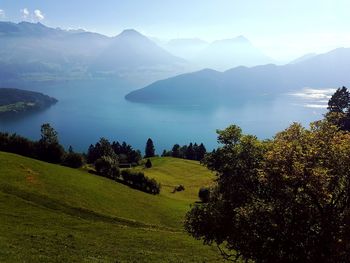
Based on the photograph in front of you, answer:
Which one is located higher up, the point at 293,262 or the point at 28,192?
the point at 293,262

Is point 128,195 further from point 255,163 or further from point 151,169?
point 151,169

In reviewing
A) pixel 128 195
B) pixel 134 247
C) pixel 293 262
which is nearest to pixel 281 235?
pixel 293 262

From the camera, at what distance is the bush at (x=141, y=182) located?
8194cm

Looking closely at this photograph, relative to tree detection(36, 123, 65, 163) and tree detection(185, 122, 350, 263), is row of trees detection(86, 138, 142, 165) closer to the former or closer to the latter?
tree detection(36, 123, 65, 163)

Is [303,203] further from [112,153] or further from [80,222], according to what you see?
[112,153]

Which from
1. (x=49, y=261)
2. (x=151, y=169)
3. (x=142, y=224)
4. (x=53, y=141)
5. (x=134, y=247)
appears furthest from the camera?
(x=151, y=169)

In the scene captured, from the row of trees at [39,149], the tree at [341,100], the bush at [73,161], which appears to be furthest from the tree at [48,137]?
the tree at [341,100]

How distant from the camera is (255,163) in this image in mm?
19062

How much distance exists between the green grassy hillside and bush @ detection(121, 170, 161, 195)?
1338 centimetres

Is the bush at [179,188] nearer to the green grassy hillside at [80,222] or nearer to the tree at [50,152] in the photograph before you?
the green grassy hillside at [80,222]

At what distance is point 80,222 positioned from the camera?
42094mm

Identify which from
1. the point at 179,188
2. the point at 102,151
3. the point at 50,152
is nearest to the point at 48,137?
the point at 50,152

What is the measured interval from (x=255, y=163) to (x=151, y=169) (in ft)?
343

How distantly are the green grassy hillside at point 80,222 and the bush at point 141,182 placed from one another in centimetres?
1338
